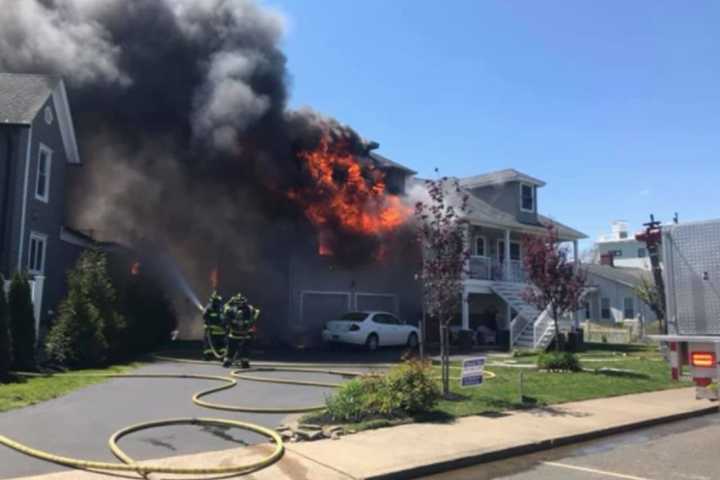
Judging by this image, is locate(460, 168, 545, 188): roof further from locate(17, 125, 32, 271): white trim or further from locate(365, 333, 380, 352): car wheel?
locate(17, 125, 32, 271): white trim

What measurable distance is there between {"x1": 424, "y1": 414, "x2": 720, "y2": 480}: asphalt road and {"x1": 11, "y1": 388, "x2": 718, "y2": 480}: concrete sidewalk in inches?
6.6

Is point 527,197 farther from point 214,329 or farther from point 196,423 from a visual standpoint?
point 196,423

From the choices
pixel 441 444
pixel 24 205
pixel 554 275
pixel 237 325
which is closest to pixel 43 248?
pixel 24 205

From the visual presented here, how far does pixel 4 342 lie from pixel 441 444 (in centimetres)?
815

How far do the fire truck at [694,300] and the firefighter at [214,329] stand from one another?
10243 mm

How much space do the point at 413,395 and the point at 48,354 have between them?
8575 millimetres

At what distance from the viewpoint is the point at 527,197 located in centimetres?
3161

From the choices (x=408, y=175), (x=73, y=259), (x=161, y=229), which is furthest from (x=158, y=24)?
(x=408, y=175)

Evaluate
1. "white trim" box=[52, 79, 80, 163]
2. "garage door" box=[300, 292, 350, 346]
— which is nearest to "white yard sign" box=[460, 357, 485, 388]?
"garage door" box=[300, 292, 350, 346]

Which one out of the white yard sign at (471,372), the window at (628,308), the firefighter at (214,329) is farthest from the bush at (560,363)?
the window at (628,308)

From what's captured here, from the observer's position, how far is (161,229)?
23.7 meters

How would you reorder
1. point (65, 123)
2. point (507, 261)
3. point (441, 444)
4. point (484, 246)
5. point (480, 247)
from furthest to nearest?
point (484, 246) → point (480, 247) → point (507, 261) → point (65, 123) → point (441, 444)

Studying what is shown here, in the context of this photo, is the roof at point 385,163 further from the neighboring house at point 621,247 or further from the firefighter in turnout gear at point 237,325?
the neighboring house at point 621,247

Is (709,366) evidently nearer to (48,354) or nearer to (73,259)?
(48,354)
